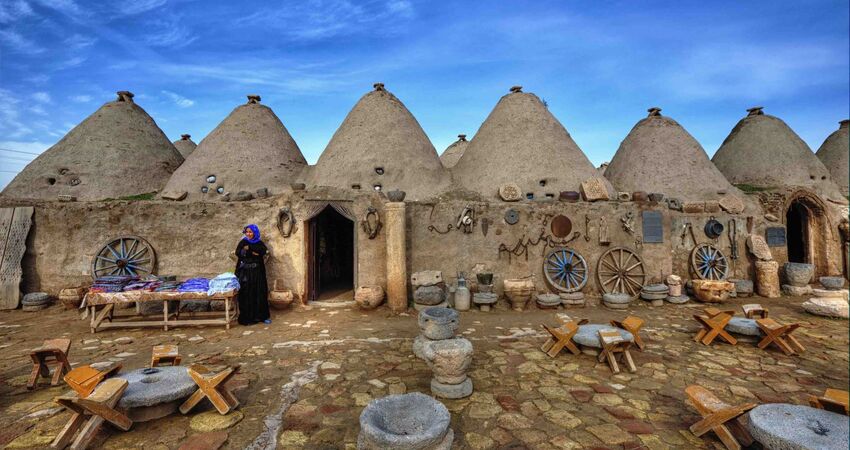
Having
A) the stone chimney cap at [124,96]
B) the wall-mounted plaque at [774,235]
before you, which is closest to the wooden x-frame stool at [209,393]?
the wall-mounted plaque at [774,235]

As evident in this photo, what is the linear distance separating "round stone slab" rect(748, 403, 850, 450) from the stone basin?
228cm

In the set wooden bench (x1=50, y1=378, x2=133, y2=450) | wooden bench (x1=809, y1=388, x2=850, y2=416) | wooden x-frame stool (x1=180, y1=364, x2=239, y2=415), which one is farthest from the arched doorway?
wooden bench (x1=50, y1=378, x2=133, y2=450)

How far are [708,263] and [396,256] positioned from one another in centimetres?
811

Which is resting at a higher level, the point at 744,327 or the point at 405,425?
the point at 405,425

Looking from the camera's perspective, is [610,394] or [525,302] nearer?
[610,394]

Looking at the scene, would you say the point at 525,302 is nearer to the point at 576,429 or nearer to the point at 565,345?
the point at 565,345

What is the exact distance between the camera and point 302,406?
3797 millimetres

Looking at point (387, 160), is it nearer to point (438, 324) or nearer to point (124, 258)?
point (124, 258)

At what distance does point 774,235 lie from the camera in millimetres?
10836

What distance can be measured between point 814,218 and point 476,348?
14.3 m

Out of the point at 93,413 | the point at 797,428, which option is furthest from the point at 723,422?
the point at 93,413

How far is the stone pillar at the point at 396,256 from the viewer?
25.8ft

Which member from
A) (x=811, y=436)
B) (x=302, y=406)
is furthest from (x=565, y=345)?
(x=302, y=406)

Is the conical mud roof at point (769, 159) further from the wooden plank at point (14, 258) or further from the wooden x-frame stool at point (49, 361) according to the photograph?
the wooden plank at point (14, 258)
